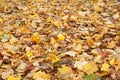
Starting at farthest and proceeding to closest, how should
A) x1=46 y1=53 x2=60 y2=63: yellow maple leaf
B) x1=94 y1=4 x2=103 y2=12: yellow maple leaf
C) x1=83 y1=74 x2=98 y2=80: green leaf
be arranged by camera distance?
x1=94 y1=4 x2=103 y2=12: yellow maple leaf, x1=46 y1=53 x2=60 y2=63: yellow maple leaf, x1=83 y1=74 x2=98 y2=80: green leaf

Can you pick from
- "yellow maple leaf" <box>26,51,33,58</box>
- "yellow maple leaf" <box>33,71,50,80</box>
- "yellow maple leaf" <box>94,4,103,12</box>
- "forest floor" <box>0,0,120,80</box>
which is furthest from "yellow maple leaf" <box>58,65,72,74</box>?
"yellow maple leaf" <box>94,4,103,12</box>

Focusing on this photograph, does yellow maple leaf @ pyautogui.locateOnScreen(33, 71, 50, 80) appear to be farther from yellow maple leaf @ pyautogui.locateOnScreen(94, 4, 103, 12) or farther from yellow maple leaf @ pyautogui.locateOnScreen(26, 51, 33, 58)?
yellow maple leaf @ pyautogui.locateOnScreen(94, 4, 103, 12)

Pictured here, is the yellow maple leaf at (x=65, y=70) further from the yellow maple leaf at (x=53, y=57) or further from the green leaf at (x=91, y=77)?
the yellow maple leaf at (x=53, y=57)

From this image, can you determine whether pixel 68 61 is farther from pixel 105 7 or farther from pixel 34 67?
pixel 105 7

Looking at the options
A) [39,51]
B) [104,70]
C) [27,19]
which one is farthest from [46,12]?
[104,70]

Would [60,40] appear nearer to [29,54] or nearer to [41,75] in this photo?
[29,54]

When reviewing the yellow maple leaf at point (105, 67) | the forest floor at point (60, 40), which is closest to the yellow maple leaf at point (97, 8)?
the forest floor at point (60, 40)

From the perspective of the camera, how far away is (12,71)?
2.91 metres

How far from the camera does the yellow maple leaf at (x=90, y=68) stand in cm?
262

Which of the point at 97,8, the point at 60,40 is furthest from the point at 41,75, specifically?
the point at 97,8

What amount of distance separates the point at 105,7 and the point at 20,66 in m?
3.32

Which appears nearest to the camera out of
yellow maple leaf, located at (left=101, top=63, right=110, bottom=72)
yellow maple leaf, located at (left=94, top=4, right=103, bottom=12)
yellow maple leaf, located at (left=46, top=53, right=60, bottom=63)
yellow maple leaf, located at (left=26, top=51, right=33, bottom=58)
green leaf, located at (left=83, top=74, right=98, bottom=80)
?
green leaf, located at (left=83, top=74, right=98, bottom=80)

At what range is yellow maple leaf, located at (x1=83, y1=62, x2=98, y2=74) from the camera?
262 cm

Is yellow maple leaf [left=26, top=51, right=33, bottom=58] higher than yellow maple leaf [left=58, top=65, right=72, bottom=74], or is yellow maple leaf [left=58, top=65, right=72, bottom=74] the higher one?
yellow maple leaf [left=58, top=65, right=72, bottom=74]
